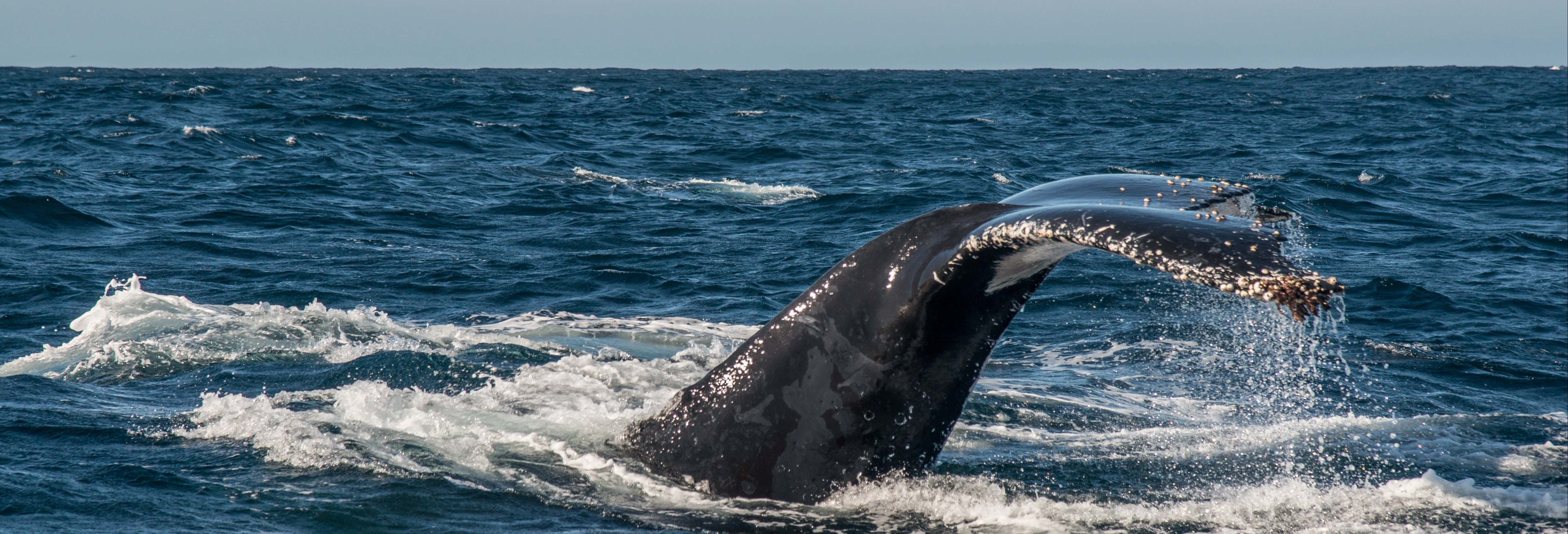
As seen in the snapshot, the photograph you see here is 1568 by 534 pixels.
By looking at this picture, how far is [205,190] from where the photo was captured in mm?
17297

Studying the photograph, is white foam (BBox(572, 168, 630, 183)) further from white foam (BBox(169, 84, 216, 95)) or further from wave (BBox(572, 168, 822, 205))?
white foam (BBox(169, 84, 216, 95))

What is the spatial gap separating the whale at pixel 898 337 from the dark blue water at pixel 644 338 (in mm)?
183

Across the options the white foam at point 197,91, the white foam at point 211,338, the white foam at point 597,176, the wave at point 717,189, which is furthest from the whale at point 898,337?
the white foam at point 197,91

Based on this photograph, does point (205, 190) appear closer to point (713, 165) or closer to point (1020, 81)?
point (713, 165)

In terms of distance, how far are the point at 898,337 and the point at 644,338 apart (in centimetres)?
532

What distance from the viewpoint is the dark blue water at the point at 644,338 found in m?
4.79

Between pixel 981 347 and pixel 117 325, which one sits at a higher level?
pixel 981 347

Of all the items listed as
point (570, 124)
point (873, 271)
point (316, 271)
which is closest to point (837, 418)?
point (873, 271)

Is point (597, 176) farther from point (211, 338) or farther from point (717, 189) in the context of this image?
point (211, 338)

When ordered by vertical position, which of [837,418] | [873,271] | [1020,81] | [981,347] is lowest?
[837,418]

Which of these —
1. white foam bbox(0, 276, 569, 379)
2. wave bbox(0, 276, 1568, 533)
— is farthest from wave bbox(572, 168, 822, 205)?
white foam bbox(0, 276, 569, 379)

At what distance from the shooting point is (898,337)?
152 inches

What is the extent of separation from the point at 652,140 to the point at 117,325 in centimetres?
1964

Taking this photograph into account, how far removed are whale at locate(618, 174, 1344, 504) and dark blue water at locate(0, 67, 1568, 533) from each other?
0.18 m
